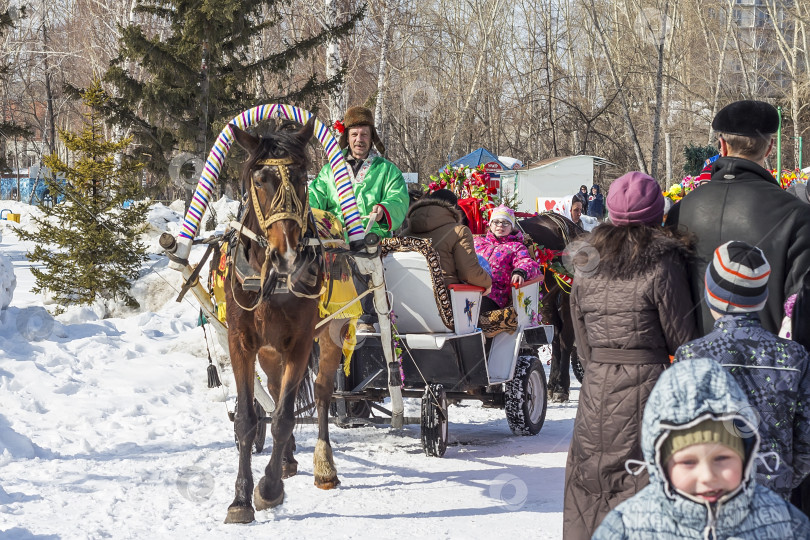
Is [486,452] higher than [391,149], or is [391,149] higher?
[391,149]

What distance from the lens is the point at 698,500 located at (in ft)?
7.18

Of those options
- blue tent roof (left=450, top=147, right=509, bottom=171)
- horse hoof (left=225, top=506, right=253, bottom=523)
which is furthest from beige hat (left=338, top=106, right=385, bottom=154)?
blue tent roof (left=450, top=147, right=509, bottom=171)

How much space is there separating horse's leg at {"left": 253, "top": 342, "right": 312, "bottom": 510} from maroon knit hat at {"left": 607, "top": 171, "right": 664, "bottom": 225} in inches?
110

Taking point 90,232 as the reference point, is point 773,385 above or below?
below

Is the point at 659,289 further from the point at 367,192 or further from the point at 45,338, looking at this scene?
the point at 45,338

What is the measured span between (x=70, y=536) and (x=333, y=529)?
1426mm

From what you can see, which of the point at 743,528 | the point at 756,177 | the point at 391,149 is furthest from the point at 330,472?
the point at 391,149

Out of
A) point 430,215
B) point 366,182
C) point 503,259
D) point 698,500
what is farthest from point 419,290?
point 698,500

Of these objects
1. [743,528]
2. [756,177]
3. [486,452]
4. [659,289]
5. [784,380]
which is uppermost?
[756,177]

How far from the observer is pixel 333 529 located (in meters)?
5.38

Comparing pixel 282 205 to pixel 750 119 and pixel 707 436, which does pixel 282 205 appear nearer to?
Answer: pixel 750 119

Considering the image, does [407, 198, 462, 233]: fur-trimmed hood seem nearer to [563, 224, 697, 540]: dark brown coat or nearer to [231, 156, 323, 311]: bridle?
[231, 156, 323, 311]: bridle

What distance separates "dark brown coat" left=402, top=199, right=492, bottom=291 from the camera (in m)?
7.76

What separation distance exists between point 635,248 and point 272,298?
2.75 m
